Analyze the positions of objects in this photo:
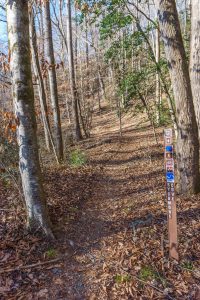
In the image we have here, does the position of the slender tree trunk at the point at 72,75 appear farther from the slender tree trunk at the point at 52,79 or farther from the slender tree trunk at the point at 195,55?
the slender tree trunk at the point at 195,55

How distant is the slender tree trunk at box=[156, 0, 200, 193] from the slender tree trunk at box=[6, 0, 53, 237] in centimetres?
280

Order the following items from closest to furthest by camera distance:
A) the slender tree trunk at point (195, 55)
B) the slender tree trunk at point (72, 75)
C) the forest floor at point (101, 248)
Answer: the forest floor at point (101, 248), the slender tree trunk at point (195, 55), the slender tree trunk at point (72, 75)

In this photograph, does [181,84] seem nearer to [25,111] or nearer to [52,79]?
[25,111]

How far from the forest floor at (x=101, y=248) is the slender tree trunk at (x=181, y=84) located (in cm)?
97

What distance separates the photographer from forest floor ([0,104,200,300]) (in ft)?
10.8

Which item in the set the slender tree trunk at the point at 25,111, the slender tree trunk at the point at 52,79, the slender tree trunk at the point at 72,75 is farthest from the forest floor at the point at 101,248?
the slender tree trunk at the point at 72,75

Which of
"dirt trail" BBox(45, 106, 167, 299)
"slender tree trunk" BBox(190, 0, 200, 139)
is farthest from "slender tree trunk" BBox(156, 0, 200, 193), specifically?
"dirt trail" BBox(45, 106, 167, 299)

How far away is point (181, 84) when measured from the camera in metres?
5.08

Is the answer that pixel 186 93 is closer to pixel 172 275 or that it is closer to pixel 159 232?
pixel 159 232

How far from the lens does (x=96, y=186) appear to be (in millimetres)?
7016

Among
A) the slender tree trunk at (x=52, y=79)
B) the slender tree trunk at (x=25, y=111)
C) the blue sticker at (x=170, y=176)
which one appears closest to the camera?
the blue sticker at (x=170, y=176)

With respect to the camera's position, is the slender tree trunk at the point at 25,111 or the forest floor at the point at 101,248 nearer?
the forest floor at the point at 101,248

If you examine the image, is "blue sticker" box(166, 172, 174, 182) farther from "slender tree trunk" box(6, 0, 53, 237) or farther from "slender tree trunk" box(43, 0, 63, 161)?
"slender tree trunk" box(43, 0, 63, 161)

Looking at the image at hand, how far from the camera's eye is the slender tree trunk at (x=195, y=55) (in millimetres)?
4715
